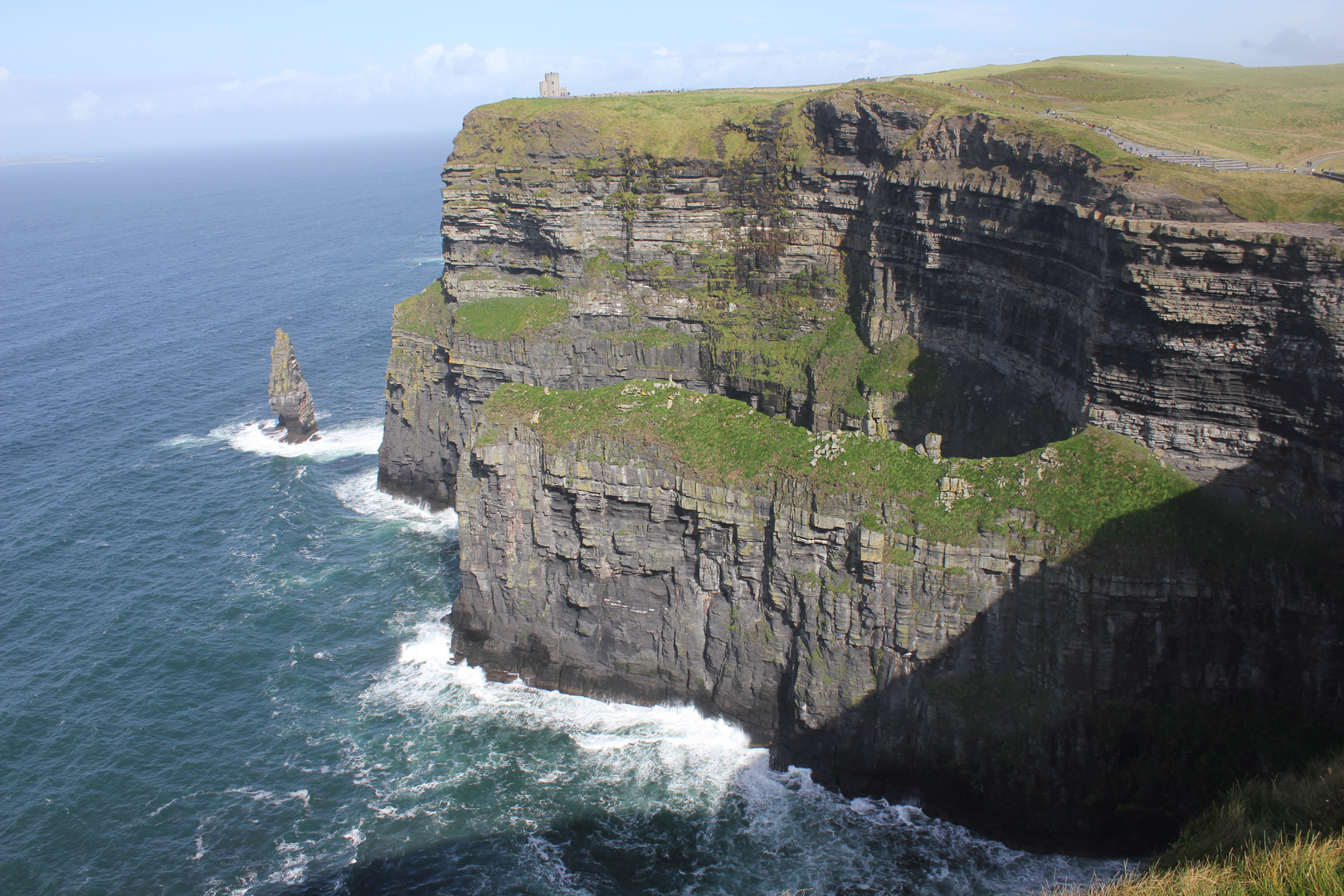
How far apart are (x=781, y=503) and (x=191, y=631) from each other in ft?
118

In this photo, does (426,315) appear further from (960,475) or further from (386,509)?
(960,475)

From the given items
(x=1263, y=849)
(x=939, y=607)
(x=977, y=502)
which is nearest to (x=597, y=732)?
(x=939, y=607)

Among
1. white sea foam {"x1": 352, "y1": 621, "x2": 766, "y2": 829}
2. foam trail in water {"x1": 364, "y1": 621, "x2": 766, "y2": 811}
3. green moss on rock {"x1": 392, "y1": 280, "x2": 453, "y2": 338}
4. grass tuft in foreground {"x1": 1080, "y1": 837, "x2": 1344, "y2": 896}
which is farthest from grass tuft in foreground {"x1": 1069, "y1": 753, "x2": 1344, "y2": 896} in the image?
green moss on rock {"x1": 392, "y1": 280, "x2": 453, "y2": 338}

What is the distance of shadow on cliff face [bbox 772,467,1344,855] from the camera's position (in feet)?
105

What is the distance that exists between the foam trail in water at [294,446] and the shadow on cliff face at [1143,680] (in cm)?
5713

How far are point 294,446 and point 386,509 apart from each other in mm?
16495

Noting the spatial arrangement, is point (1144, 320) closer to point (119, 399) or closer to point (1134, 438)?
point (1134, 438)

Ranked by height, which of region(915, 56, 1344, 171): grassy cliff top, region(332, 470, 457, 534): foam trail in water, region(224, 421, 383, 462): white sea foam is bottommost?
region(332, 470, 457, 534): foam trail in water

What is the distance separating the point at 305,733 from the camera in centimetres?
4297

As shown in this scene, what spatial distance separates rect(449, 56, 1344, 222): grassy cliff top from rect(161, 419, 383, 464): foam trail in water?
2645 cm

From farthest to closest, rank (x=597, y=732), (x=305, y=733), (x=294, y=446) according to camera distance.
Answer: (x=294, y=446)
(x=305, y=733)
(x=597, y=732)

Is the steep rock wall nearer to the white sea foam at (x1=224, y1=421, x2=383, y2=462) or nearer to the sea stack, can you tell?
the white sea foam at (x1=224, y1=421, x2=383, y2=462)

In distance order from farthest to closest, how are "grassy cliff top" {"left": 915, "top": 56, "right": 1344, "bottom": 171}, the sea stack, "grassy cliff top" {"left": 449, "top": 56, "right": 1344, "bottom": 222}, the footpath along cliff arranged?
the sea stack → "grassy cliff top" {"left": 915, "top": 56, "right": 1344, "bottom": 171} → "grassy cliff top" {"left": 449, "top": 56, "right": 1344, "bottom": 222} → the footpath along cliff

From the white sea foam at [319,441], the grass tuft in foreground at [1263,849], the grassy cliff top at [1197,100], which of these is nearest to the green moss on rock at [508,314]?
the white sea foam at [319,441]
